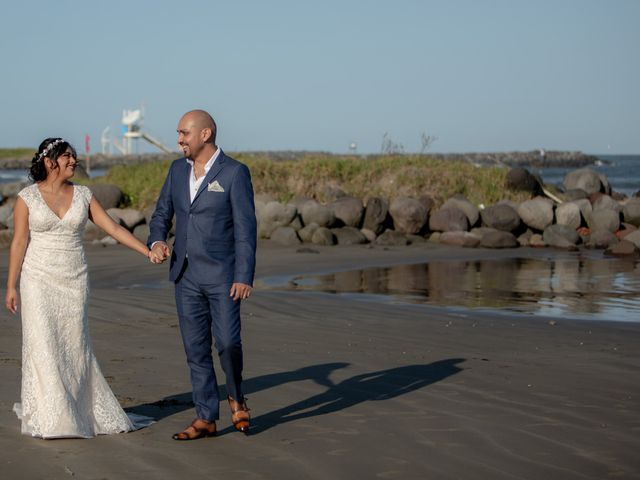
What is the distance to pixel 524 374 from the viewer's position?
340 inches

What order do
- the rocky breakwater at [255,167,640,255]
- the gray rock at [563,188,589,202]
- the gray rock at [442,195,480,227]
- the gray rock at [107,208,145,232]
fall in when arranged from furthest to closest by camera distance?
1. the gray rock at [563,188,589,202]
2. the gray rock at [442,195,480,227]
3. the gray rock at [107,208,145,232]
4. the rocky breakwater at [255,167,640,255]

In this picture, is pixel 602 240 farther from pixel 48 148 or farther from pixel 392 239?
pixel 48 148

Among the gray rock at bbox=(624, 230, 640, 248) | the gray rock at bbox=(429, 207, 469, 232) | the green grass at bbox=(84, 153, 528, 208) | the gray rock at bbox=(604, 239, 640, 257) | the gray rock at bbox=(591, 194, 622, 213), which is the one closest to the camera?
the gray rock at bbox=(604, 239, 640, 257)

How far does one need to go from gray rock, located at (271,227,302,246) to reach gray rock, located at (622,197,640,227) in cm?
798

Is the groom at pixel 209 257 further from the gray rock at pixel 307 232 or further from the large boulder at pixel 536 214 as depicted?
the large boulder at pixel 536 214

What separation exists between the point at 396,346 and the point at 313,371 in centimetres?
150

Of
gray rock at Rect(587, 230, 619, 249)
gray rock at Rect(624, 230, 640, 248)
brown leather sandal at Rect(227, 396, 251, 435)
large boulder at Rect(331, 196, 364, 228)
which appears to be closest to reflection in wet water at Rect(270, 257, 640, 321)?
gray rock at Rect(624, 230, 640, 248)

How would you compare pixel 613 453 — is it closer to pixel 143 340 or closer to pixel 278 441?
pixel 278 441

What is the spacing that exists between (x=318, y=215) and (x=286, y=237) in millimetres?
1166


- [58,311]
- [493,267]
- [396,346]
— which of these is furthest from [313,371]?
[493,267]

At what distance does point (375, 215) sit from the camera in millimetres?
23547

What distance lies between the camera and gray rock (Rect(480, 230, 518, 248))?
2239cm

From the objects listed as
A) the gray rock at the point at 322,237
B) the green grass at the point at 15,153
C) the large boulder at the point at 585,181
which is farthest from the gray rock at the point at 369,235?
the green grass at the point at 15,153

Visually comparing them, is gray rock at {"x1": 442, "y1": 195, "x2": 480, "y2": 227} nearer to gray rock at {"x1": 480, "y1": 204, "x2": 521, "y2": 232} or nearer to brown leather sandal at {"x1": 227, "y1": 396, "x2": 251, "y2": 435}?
gray rock at {"x1": 480, "y1": 204, "x2": 521, "y2": 232}
